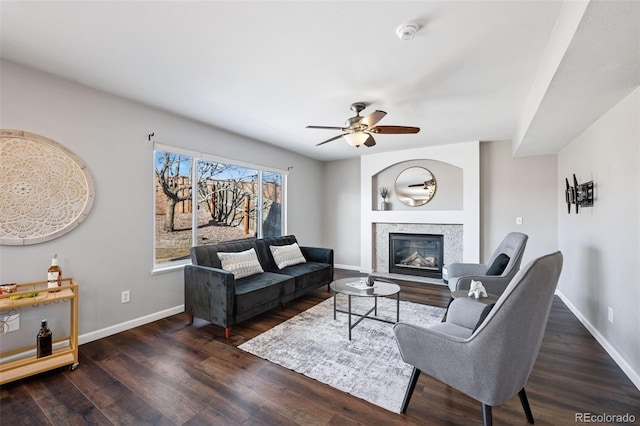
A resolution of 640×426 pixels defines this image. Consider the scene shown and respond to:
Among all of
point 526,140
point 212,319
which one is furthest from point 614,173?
point 212,319

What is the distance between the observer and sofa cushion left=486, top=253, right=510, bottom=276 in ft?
10.2

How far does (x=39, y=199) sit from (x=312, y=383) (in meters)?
2.83

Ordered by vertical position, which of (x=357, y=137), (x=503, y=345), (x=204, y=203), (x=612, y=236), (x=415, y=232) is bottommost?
(x=503, y=345)

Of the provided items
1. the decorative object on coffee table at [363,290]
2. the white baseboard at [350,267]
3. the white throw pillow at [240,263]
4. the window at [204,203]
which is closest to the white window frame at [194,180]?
the window at [204,203]

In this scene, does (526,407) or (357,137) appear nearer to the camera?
(526,407)

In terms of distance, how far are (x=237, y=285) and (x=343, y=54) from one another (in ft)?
8.50

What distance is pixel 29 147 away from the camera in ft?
7.73

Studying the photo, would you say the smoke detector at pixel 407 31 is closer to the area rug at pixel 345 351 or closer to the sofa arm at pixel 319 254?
the area rug at pixel 345 351

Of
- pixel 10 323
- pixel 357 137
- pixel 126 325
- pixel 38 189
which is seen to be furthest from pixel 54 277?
pixel 357 137

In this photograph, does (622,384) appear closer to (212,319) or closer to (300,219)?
(212,319)

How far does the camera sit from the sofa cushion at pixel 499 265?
3.12 m

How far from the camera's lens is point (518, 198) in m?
4.59

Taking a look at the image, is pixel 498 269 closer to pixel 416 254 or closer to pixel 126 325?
pixel 416 254

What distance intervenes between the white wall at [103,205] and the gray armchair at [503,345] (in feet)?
10.2
